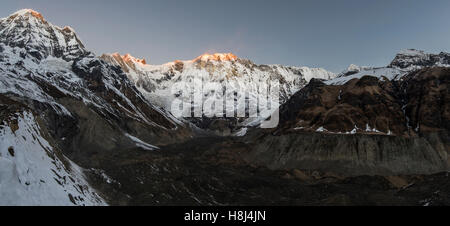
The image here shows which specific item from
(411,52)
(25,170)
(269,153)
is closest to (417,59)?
(411,52)

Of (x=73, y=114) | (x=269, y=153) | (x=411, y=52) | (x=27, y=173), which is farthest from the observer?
(x=411, y=52)

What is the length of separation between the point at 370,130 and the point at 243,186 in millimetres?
39505

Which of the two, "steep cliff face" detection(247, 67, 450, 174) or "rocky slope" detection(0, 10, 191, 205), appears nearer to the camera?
"rocky slope" detection(0, 10, 191, 205)

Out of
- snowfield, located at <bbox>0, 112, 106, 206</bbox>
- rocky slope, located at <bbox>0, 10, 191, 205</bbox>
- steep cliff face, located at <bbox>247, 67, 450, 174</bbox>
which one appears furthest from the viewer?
steep cliff face, located at <bbox>247, 67, 450, 174</bbox>

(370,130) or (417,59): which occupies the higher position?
(417,59)

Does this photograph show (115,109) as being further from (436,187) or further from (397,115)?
(436,187)

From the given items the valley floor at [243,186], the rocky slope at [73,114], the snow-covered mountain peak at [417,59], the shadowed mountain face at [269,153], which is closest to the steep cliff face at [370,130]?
the shadowed mountain face at [269,153]

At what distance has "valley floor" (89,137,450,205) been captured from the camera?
169 ft

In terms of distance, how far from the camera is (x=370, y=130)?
87062 millimetres

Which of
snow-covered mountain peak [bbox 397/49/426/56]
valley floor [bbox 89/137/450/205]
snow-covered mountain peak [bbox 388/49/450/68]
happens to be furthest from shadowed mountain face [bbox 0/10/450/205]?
snow-covered mountain peak [bbox 397/49/426/56]

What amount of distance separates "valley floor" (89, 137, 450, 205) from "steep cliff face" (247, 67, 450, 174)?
5.84m

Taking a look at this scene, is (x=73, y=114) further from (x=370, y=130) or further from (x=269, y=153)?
(x=370, y=130)

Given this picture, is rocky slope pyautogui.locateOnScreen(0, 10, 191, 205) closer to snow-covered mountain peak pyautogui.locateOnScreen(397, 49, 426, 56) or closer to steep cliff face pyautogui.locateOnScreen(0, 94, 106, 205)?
steep cliff face pyautogui.locateOnScreen(0, 94, 106, 205)
